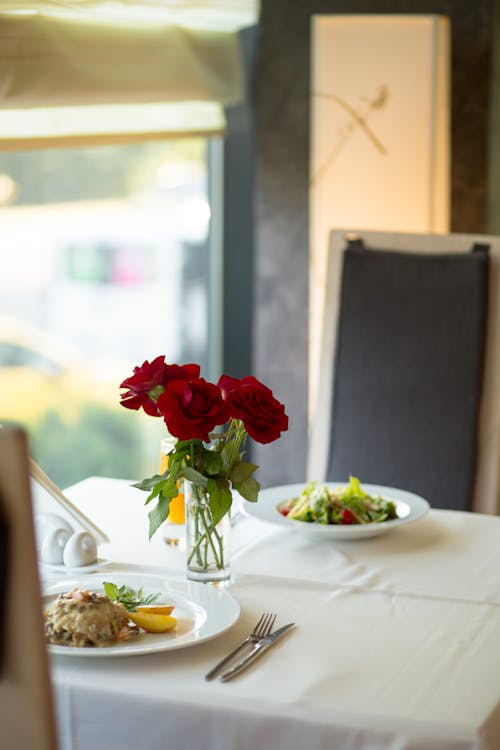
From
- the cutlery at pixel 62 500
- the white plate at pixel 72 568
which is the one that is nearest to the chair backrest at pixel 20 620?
the white plate at pixel 72 568

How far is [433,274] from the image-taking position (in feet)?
7.95

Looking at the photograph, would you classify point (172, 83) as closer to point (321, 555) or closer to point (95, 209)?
point (95, 209)

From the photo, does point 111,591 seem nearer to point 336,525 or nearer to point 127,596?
point 127,596

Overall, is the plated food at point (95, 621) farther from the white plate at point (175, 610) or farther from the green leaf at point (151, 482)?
the green leaf at point (151, 482)

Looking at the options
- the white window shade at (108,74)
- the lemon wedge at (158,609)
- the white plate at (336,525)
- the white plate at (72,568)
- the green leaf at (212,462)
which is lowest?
the white plate at (72,568)

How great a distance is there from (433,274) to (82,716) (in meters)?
1.47

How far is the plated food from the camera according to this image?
1.29 metres

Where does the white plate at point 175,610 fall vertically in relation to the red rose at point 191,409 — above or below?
below

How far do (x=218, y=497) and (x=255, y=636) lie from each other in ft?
0.69

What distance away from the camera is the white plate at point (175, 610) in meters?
1.26

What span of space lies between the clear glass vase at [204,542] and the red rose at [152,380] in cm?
13

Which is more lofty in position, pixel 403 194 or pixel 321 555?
pixel 403 194

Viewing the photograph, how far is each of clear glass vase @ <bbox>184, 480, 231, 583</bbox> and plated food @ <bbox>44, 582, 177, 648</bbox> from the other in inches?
6.6

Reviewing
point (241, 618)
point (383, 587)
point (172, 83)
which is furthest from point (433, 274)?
point (172, 83)
